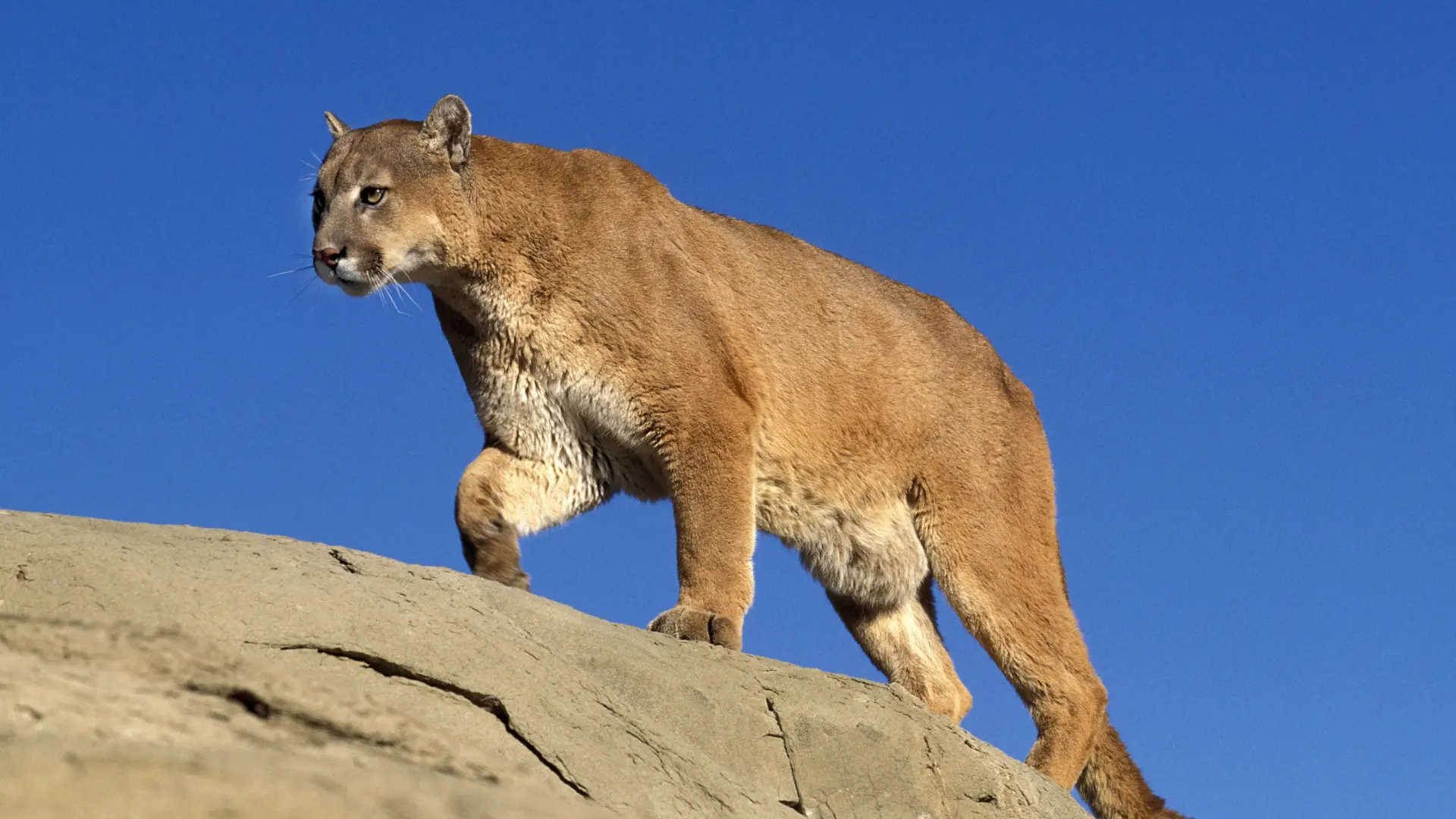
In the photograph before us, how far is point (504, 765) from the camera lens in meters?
2.91

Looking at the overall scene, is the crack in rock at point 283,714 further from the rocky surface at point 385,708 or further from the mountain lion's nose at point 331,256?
the mountain lion's nose at point 331,256

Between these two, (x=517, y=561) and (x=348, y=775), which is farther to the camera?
(x=517, y=561)

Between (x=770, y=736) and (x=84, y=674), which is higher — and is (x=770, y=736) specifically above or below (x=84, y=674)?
above

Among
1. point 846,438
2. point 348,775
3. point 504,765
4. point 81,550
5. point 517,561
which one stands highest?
point 846,438

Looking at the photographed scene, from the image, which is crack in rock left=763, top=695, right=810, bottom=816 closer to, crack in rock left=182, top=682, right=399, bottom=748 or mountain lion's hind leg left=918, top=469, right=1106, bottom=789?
mountain lion's hind leg left=918, top=469, right=1106, bottom=789

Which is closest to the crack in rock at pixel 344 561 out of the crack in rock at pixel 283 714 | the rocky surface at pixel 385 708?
the rocky surface at pixel 385 708

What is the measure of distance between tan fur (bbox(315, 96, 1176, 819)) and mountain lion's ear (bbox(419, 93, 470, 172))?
0.04 feet

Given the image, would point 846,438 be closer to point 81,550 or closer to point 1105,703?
point 1105,703

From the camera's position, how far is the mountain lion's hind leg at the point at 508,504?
7.28 m

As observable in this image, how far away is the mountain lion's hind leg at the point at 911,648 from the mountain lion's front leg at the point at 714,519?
1.58 meters

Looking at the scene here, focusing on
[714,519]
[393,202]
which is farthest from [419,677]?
[393,202]

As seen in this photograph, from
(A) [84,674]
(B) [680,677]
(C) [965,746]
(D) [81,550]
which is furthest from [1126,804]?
(A) [84,674]

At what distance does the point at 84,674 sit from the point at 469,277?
5.18 metres

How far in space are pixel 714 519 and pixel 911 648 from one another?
6.32 feet
